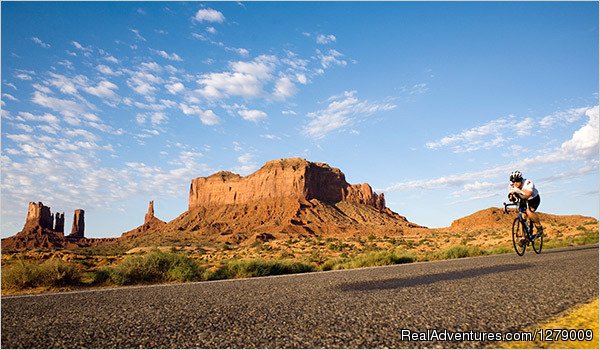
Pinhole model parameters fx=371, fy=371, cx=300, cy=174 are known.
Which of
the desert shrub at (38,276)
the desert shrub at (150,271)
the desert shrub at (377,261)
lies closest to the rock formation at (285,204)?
the desert shrub at (377,261)

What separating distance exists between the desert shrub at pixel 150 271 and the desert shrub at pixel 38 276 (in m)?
1.15

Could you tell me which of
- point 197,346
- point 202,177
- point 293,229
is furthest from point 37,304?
point 202,177

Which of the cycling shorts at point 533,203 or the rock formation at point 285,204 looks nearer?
the cycling shorts at point 533,203

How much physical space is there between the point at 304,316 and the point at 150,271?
1216 cm

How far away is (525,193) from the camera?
1073 centimetres

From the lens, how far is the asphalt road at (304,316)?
3.93 m

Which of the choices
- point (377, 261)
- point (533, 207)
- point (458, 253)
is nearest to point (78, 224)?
point (377, 261)

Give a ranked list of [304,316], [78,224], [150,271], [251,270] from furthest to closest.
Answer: [78,224], [251,270], [150,271], [304,316]

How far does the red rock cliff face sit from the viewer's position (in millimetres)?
136375

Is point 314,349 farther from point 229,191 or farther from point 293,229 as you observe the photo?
point 229,191

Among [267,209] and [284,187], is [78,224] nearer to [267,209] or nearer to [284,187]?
[267,209]

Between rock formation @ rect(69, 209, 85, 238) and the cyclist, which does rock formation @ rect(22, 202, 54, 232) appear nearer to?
rock formation @ rect(69, 209, 85, 238)

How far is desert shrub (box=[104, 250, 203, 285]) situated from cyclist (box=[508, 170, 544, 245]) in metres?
12.1

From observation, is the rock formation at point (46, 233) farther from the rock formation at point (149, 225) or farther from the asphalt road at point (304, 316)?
the asphalt road at point (304, 316)
